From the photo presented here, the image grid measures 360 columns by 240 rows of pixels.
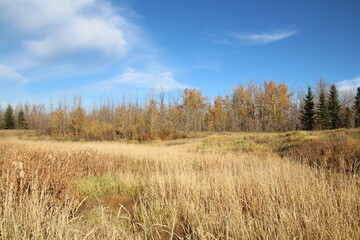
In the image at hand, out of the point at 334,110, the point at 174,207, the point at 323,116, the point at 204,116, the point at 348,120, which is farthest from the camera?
the point at 204,116

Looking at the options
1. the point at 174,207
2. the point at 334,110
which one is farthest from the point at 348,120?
the point at 174,207

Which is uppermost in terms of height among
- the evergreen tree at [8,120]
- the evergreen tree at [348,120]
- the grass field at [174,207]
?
the evergreen tree at [8,120]

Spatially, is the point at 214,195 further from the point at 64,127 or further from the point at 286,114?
the point at 286,114

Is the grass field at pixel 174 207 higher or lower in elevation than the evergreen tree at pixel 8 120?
lower

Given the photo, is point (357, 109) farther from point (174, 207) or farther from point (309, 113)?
point (174, 207)

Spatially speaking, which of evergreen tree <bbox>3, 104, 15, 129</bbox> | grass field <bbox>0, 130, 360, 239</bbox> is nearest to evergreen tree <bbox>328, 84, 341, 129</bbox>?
grass field <bbox>0, 130, 360, 239</bbox>

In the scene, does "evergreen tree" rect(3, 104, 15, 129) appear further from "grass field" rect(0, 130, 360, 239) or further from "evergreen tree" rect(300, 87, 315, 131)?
"evergreen tree" rect(300, 87, 315, 131)

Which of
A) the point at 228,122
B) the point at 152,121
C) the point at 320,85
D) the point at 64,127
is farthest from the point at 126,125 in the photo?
the point at 320,85

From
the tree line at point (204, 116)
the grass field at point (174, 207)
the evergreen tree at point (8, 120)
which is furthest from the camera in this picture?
the evergreen tree at point (8, 120)

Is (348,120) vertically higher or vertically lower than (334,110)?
lower


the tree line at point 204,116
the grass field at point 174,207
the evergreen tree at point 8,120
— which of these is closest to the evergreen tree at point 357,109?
the tree line at point 204,116

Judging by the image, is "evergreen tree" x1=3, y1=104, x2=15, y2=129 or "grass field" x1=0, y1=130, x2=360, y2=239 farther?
"evergreen tree" x1=3, y1=104, x2=15, y2=129

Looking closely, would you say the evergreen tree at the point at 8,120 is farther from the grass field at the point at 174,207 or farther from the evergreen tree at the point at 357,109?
the evergreen tree at the point at 357,109

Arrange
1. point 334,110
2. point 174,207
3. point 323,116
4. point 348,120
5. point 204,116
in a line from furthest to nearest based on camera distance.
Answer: point 204,116
point 323,116
point 334,110
point 348,120
point 174,207
